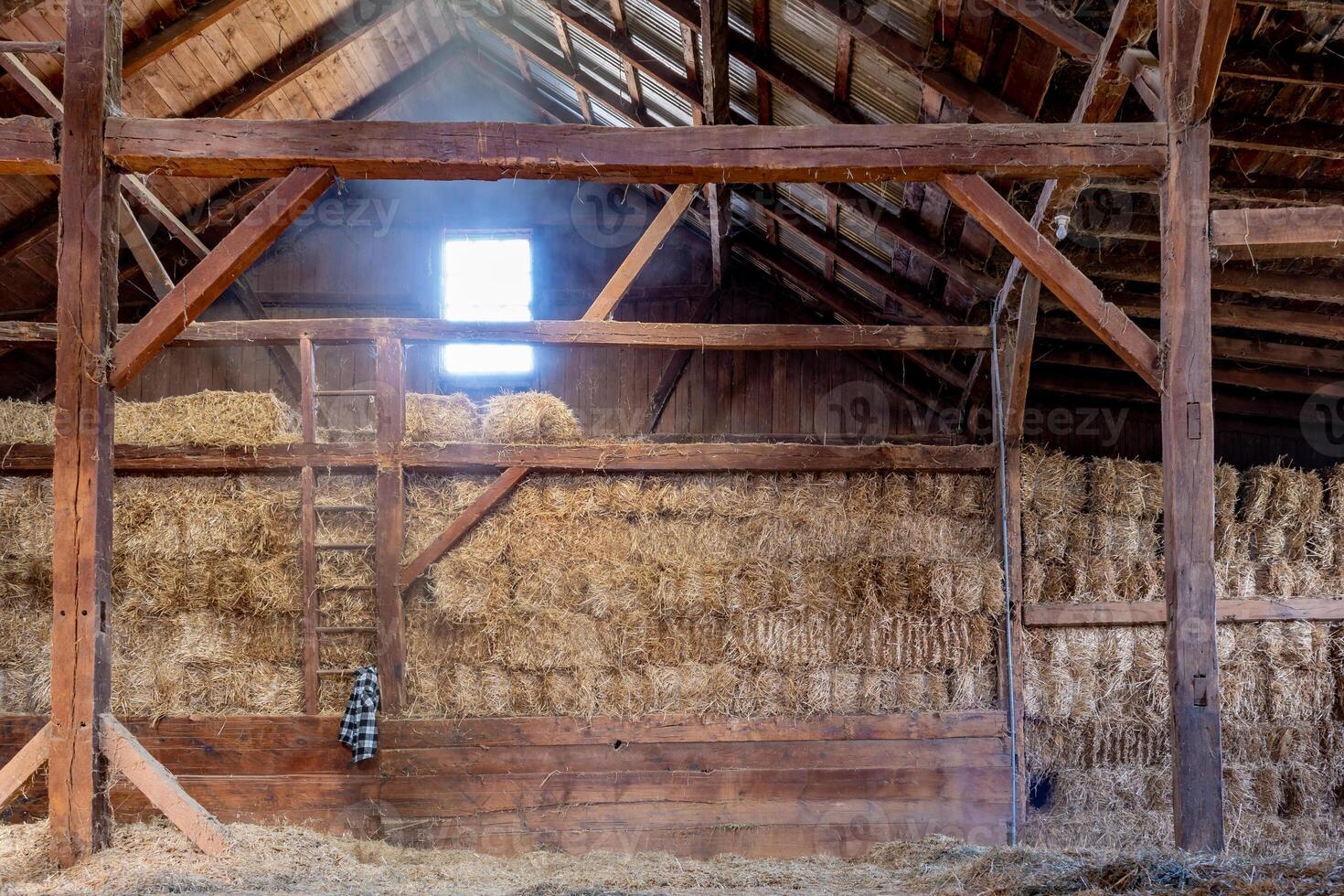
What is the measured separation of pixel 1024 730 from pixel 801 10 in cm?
504

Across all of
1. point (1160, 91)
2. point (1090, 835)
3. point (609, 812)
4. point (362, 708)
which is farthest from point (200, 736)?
point (1160, 91)

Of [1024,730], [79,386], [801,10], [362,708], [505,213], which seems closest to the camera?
[79,386]

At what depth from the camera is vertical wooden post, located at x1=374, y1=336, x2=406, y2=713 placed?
653cm

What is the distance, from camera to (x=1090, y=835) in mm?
6898

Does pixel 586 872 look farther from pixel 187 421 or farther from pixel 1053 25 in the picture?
pixel 1053 25

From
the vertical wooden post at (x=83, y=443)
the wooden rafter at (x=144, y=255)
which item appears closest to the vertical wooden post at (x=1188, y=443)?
the vertical wooden post at (x=83, y=443)

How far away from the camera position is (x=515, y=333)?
6.65 m

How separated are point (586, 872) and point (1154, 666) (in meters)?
4.32

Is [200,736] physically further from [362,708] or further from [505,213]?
[505,213]

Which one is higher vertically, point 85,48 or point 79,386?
point 85,48

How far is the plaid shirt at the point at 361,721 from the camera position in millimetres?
6324

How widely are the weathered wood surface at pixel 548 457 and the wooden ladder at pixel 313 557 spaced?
8.7 inches

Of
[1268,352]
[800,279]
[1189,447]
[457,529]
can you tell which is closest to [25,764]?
[457,529]

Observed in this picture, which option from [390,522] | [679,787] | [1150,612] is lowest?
[679,787]
